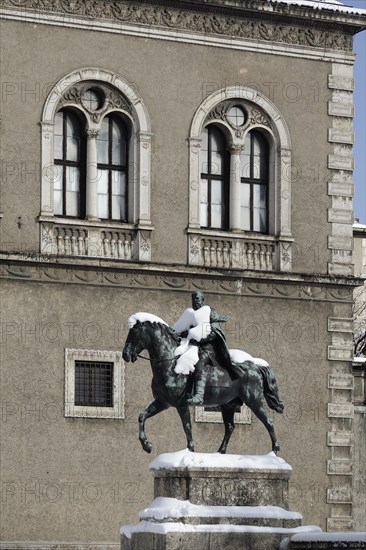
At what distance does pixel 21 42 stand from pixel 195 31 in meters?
3.58

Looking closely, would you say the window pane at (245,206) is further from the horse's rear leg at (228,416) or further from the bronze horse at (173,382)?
the horse's rear leg at (228,416)

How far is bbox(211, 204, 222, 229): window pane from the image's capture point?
36.1m

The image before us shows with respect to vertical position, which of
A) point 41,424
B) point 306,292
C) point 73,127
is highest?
point 73,127

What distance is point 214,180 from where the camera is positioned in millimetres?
36125

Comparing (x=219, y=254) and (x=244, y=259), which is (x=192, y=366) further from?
(x=244, y=259)

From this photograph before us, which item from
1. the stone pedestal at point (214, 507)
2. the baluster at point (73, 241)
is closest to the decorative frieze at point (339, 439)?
the baluster at point (73, 241)

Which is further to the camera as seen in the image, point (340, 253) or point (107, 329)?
point (340, 253)

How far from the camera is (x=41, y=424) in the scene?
110ft

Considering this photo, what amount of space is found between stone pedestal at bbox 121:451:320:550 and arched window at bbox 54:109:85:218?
26.2 ft

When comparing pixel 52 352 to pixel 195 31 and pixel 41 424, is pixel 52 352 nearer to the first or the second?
pixel 41 424

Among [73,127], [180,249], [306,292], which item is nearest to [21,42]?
[73,127]

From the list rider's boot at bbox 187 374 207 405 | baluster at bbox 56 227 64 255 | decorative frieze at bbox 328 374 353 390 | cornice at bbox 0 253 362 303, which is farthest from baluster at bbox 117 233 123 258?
rider's boot at bbox 187 374 207 405

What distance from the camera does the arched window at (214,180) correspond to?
118ft

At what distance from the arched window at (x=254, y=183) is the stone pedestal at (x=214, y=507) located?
878 centimetres
